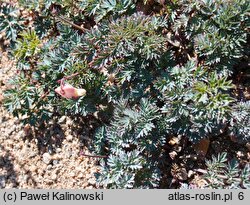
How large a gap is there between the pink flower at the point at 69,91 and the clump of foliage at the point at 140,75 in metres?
0.05

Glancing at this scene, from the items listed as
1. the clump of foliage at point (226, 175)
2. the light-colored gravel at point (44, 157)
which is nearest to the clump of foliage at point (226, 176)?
the clump of foliage at point (226, 175)

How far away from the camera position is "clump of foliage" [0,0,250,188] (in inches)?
119

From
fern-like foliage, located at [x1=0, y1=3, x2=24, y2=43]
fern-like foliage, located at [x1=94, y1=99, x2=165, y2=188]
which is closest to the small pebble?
fern-like foliage, located at [x1=94, y1=99, x2=165, y2=188]

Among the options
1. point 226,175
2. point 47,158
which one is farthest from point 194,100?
point 47,158

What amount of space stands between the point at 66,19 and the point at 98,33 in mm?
389

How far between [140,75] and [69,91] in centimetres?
43

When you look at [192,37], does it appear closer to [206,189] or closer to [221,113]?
[221,113]

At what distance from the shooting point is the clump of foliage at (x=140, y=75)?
302cm

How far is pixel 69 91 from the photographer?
309 centimetres

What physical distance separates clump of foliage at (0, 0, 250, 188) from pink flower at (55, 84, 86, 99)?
5 centimetres

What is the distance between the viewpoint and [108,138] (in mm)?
3188

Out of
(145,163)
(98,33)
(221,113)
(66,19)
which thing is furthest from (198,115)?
(66,19)

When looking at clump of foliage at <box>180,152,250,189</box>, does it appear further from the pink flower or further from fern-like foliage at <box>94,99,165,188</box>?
the pink flower

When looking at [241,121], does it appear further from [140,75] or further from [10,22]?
[10,22]
